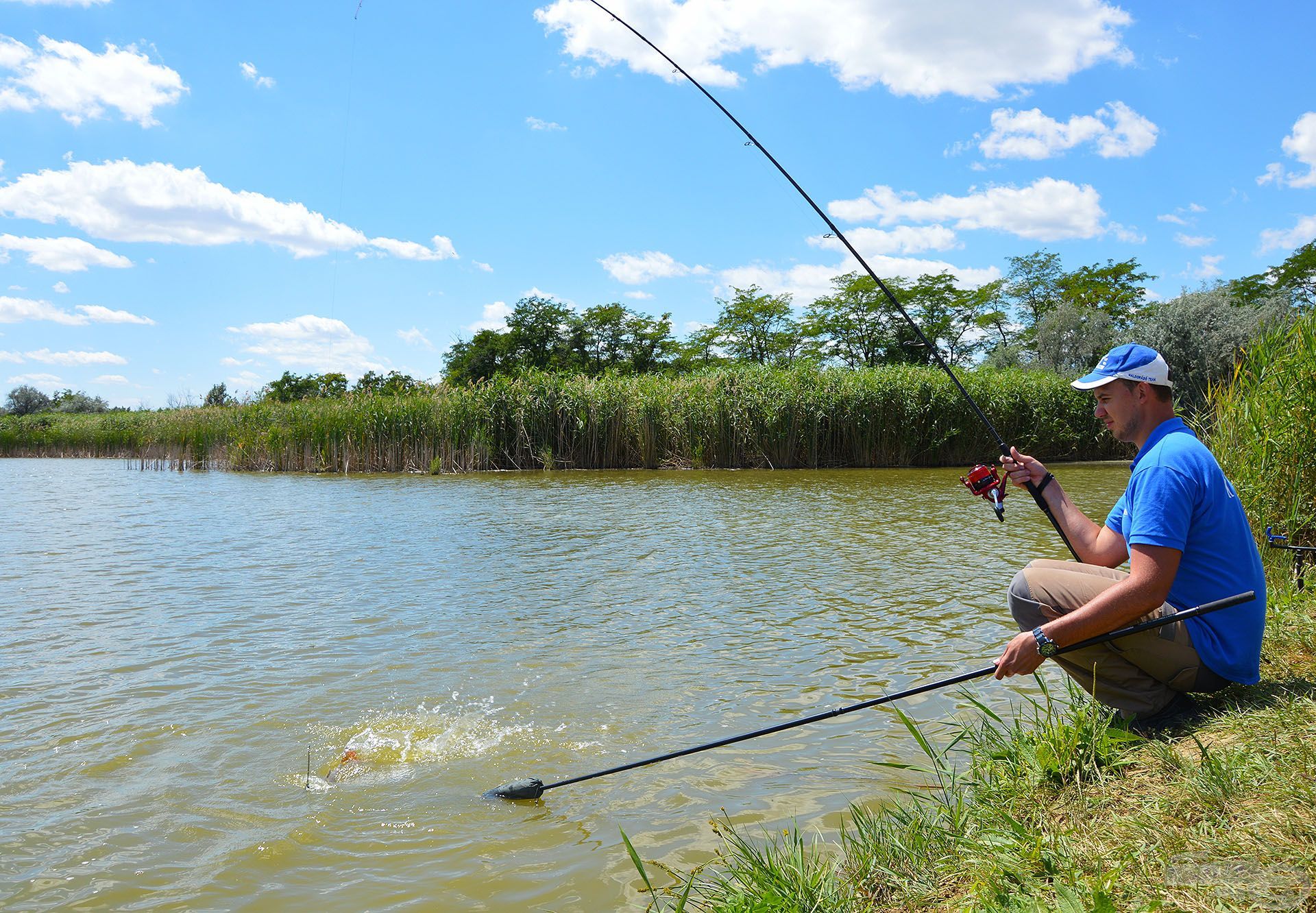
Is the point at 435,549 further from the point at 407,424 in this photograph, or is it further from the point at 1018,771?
the point at 407,424

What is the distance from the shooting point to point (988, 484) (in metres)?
3.76

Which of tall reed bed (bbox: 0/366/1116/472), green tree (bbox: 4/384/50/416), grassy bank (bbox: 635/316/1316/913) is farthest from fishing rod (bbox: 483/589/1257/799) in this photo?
green tree (bbox: 4/384/50/416)

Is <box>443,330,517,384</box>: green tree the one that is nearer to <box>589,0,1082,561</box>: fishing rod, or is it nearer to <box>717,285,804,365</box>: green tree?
<box>717,285,804,365</box>: green tree

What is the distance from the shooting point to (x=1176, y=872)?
1956 millimetres

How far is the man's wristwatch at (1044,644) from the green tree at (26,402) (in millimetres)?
69270

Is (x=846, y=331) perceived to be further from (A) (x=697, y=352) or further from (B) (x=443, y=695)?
(B) (x=443, y=695)

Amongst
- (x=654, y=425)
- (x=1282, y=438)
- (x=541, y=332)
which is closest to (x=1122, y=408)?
(x=1282, y=438)

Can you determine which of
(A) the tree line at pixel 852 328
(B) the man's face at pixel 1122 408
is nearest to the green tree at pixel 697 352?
(A) the tree line at pixel 852 328

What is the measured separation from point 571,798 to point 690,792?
1.57 feet

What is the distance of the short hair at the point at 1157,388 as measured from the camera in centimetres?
306

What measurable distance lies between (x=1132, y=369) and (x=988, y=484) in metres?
0.85

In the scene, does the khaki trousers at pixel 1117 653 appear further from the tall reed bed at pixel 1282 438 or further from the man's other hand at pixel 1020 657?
the tall reed bed at pixel 1282 438

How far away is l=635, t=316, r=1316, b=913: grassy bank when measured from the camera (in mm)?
1942

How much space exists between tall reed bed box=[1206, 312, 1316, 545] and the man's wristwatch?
3.71 metres
